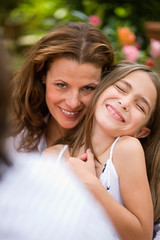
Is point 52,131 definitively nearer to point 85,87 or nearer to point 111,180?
point 85,87

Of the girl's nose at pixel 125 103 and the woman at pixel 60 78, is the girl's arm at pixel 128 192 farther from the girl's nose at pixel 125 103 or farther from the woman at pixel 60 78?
the woman at pixel 60 78

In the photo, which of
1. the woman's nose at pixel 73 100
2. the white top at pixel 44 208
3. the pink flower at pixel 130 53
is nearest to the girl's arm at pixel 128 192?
the woman's nose at pixel 73 100

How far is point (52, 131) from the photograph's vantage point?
3.15 m

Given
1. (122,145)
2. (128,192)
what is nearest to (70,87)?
(122,145)

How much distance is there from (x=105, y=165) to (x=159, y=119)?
49 cm

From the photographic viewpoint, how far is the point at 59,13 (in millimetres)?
7164

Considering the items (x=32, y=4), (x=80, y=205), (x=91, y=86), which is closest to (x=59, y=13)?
(x=32, y=4)

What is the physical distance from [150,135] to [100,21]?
10.9 ft

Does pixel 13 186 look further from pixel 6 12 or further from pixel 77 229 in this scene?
pixel 6 12

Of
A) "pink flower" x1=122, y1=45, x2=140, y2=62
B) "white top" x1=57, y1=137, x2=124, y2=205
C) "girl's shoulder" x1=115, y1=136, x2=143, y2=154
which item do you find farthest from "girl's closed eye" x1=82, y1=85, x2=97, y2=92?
"pink flower" x1=122, y1=45, x2=140, y2=62

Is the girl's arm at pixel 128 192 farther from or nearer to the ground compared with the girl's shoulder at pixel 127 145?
nearer to the ground

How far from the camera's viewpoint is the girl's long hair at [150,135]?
2564mm

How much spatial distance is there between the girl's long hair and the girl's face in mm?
41

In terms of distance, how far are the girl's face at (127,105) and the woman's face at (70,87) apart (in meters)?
0.18
